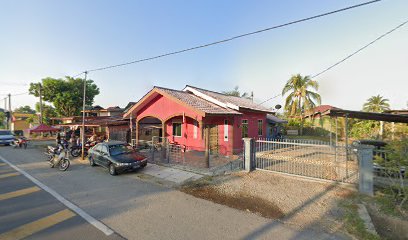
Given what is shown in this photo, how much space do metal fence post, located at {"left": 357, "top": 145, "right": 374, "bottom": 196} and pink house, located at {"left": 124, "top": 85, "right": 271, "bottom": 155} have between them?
6643mm

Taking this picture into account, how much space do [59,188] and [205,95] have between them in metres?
9.88

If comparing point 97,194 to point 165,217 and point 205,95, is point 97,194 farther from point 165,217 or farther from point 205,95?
point 205,95

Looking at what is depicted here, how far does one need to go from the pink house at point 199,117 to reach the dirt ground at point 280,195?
3.91 m

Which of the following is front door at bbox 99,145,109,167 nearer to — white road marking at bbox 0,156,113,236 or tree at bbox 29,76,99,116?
white road marking at bbox 0,156,113,236

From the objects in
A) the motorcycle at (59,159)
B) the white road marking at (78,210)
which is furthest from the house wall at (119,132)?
the white road marking at (78,210)

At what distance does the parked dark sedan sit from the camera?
29.7 feet

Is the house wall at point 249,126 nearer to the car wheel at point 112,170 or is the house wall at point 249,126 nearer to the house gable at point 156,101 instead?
the house gable at point 156,101

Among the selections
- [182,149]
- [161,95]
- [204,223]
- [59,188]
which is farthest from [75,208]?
[161,95]

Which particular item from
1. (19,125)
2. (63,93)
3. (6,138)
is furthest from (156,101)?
(19,125)

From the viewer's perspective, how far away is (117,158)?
9.27 metres

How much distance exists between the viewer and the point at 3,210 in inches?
216

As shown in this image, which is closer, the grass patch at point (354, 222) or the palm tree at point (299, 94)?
the grass patch at point (354, 222)

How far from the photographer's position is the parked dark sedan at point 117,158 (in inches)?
356

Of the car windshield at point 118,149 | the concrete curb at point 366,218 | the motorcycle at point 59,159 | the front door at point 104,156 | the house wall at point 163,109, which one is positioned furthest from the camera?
the house wall at point 163,109
